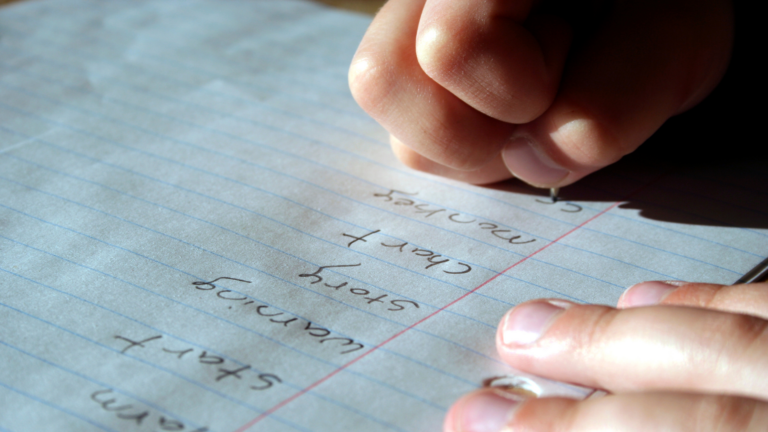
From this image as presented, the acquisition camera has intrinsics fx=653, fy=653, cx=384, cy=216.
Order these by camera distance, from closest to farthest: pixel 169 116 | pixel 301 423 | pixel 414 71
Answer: pixel 301 423 < pixel 414 71 < pixel 169 116

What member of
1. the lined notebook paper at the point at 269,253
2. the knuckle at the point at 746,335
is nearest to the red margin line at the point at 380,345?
the lined notebook paper at the point at 269,253

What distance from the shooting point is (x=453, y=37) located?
0.30m

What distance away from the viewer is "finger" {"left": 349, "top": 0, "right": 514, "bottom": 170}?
340 millimetres

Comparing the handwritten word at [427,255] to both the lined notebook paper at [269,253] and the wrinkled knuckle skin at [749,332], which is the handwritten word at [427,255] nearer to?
the lined notebook paper at [269,253]

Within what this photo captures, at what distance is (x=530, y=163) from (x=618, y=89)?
0.20ft

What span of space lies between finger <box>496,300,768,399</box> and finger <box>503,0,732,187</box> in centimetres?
11

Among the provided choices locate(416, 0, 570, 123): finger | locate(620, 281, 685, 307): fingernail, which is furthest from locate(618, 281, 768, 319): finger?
locate(416, 0, 570, 123): finger

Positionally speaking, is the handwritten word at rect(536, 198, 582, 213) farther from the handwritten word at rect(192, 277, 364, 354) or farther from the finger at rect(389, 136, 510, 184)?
the handwritten word at rect(192, 277, 364, 354)

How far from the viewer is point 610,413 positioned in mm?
214

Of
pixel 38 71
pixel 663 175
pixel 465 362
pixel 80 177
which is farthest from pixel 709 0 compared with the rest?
pixel 38 71

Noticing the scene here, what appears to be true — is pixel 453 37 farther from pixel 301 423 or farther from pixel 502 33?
pixel 301 423

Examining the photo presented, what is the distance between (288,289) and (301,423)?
82 millimetres

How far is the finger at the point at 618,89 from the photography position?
0.34m

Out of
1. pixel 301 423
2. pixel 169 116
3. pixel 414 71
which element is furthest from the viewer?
pixel 169 116
